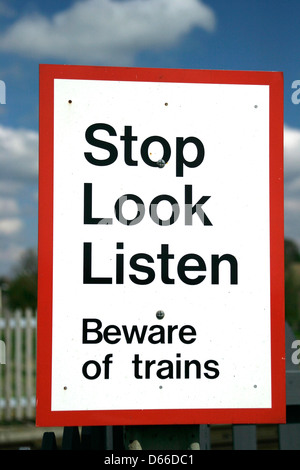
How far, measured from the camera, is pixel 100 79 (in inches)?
66.4

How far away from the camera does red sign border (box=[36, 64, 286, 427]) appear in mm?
1610

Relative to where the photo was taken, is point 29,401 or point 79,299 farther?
point 29,401

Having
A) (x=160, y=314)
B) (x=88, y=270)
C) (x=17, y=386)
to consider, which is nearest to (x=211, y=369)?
(x=160, y=314)

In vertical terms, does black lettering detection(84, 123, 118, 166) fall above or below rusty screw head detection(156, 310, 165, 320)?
above

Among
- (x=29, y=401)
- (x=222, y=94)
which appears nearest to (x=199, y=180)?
(x=222, y=94)

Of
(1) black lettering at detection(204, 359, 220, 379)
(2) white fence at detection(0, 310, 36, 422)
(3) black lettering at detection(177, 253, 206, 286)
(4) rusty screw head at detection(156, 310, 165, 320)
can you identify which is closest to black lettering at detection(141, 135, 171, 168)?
(3) black lettering at detection(177, 253, 206, 286)

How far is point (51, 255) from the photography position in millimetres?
1622

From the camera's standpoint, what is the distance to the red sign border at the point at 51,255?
161 centimetres

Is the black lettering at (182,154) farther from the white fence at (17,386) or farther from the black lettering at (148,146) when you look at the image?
the white fence at (17,386)

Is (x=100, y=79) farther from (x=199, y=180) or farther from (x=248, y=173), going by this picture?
(x=248, y=173)

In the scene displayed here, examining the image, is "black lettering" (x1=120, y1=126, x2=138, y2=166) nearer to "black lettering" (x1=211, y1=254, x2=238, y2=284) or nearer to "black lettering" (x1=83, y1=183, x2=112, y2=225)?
"black lettering" (x1=83, y1=183, x2=112, y2=225)

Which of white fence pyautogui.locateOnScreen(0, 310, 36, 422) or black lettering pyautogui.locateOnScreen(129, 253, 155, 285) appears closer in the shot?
black lettering pyautogui.locateOnScreen(129, 253, 155, 285)

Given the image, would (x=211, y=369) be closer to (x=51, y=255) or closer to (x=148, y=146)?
(x=51, y=255)
